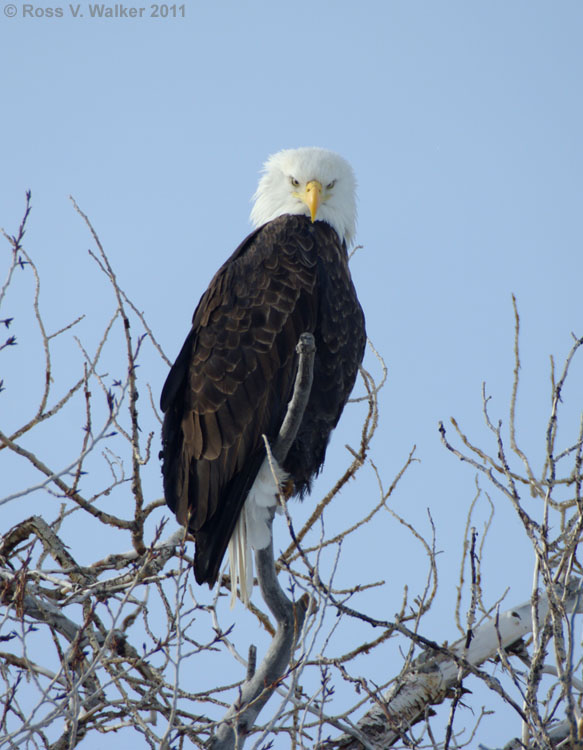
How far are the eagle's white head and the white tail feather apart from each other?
1.44 meters

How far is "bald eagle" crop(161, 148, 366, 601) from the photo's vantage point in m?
3.97

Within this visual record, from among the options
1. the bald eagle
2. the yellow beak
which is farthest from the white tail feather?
the yellow beak

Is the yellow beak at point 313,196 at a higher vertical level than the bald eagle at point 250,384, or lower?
higher

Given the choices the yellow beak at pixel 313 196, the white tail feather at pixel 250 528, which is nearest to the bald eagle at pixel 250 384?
the white tail feather at pixel 250 528

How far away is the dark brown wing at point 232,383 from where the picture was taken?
13.1 feet

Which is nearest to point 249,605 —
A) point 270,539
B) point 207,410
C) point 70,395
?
point 270,539

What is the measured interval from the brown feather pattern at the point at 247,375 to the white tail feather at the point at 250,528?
0.07m

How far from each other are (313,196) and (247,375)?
1.11m

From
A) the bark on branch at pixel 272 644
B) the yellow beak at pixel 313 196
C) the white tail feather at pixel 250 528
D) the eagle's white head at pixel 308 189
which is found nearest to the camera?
the bark on branch at pixel 272 644

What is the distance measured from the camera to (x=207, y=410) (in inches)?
162

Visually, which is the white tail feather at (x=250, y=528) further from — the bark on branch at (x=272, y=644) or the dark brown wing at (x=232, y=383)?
the bark on branch at (x=272, y=644)

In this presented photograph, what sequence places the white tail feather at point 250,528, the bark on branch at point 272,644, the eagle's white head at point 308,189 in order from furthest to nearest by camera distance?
the eagle's white head at point 308,189 < the white tail feather at point 250,528 < the bark on branch at point 272,644

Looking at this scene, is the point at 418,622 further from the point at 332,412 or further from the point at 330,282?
the point at 330,282

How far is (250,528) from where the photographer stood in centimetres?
398
